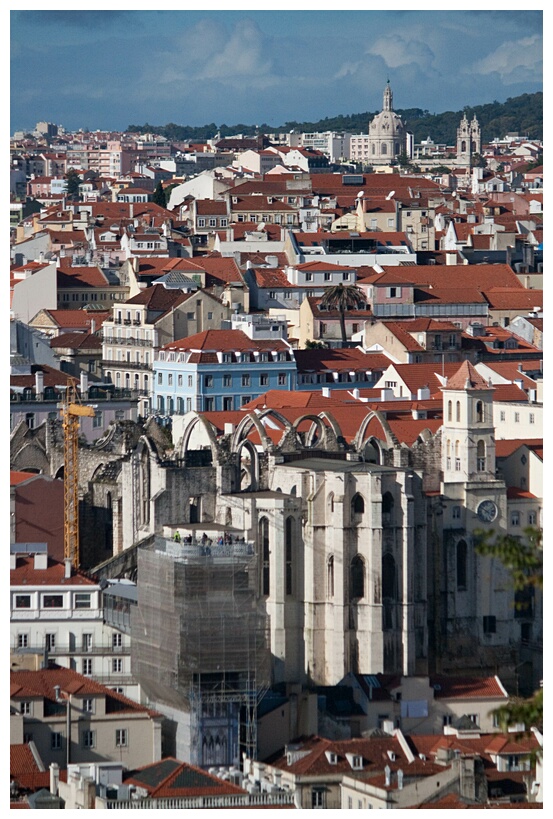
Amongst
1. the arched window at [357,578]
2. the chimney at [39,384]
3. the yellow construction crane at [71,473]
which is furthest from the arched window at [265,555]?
the chimney at [39,384]

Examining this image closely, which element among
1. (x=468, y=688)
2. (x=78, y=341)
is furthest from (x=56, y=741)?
(x=78, y=341)

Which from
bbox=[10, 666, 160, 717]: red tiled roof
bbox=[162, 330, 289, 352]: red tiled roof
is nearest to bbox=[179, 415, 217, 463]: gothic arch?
bbox=[10, 666, 160, 717]: red tiled roof

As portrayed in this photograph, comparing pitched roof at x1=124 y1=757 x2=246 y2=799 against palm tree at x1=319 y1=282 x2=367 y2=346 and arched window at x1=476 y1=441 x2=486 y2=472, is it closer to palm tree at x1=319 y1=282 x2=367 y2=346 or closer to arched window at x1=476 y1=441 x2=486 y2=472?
arched window at x1=476 y1=441 x2=486 y2=472

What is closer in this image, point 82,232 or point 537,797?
point 537,797

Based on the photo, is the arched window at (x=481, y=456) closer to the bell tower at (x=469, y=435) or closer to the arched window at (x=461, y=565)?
the bell tower at (x=469, y=435)

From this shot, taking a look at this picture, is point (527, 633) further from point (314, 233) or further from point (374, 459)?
point (314, 233)

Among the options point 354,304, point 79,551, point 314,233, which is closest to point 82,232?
point 314,233
